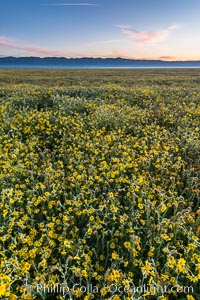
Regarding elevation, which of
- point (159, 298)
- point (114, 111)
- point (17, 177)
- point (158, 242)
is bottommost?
point (159, 298)

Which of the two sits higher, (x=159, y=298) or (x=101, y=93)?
(x=101, y=93)

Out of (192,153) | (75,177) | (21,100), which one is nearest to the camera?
(75,177)

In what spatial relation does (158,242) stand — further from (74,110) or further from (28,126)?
(74,110)

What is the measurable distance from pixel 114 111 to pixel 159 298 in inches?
308

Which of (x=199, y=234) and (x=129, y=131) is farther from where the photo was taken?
(x=129, y=131)

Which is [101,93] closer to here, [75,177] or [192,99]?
[192,99]

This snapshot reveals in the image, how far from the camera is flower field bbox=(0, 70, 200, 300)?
2939 millimetres

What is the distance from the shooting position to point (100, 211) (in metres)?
4.11

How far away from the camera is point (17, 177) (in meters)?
5.19

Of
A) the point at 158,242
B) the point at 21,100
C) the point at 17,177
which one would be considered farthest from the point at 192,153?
the point at 21,100

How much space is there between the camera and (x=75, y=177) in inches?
200

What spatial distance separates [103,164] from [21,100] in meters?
7.65

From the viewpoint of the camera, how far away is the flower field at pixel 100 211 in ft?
9.64

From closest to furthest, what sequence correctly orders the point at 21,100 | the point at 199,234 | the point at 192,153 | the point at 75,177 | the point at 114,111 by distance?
the point at 199,234 < the point at 75,177 < the point at 192,153 < the point at 114,111 < the point at 21,100
